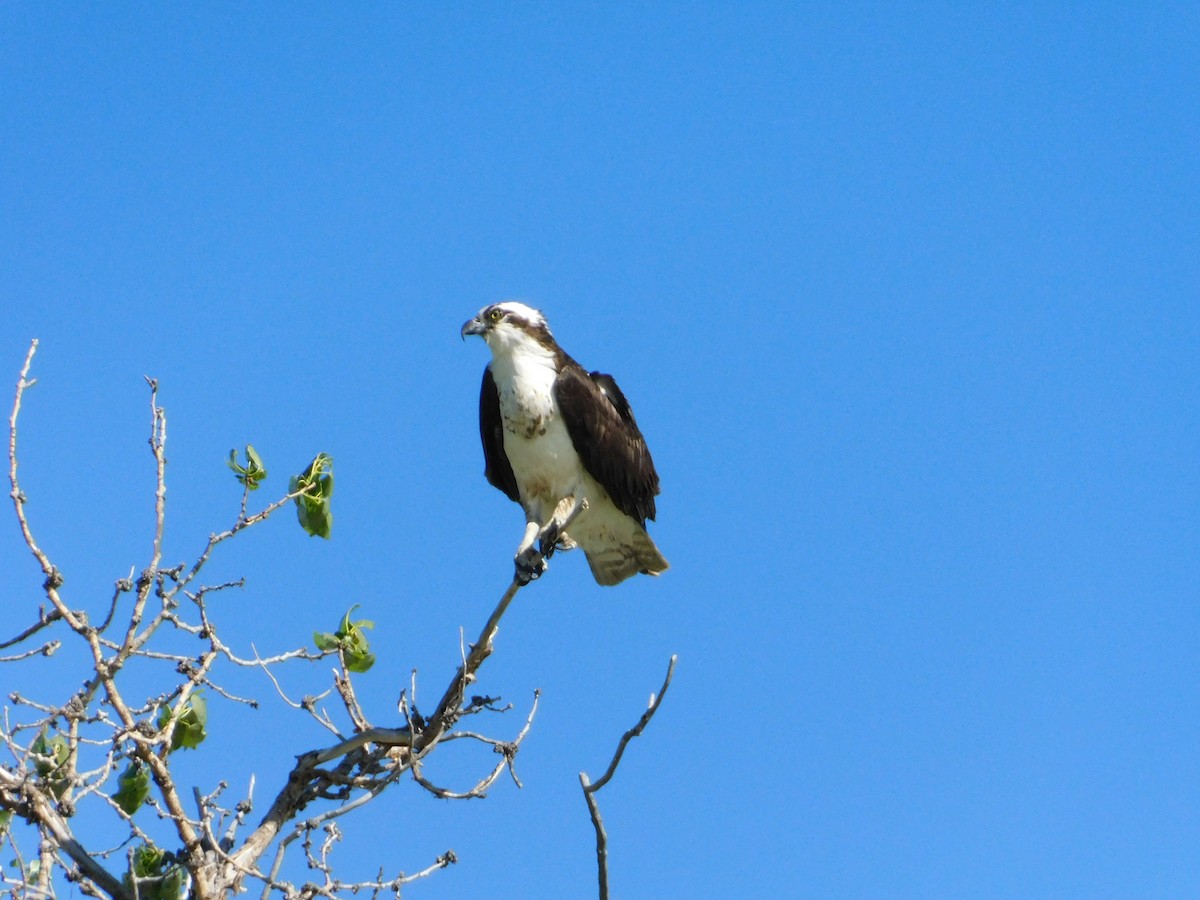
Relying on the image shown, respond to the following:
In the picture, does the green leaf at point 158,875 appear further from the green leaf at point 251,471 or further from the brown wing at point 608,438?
the brown wing at point 608,438

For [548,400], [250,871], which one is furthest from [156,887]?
[548,400]

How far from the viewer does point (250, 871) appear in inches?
169

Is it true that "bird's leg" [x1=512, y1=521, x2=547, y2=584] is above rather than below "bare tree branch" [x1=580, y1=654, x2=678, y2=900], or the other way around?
above

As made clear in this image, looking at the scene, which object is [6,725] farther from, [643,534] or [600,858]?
[643,534]

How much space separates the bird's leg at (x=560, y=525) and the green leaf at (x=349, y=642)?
1682 mm

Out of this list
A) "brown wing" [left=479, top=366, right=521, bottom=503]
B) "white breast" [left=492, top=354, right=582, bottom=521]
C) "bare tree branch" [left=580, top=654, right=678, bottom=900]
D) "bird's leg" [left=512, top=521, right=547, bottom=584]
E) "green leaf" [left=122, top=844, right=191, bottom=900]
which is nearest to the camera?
"bare tree branch" [left=580, top=654, right=678, bottom=900]

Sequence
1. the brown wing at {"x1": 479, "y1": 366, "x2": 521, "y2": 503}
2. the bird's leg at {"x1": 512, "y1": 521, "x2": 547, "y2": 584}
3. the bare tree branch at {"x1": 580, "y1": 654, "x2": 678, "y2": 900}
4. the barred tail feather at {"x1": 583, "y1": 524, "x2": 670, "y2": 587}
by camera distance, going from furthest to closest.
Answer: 1. the barred tail feather at {"x1": 583, "y1": 524, "x2": 670, "y2": 587}
2. the brown wing at {"x1": 479, "y1": 366, "x2": 521, "y2": 503}
3. the bird's leg at {"x1": 512, "y1": 521, "x2": 547, "y2": 584}
4. the bare tree branch at {"x1": 580, "y1": 654, "x2": 678, "y2": 900}

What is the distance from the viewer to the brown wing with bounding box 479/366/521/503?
7754mm

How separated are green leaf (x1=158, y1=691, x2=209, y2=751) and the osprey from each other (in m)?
2.64

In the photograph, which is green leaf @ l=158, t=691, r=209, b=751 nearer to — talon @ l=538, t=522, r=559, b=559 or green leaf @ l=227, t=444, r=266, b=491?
green leaf @ l=227, t=444, r=266, b=491

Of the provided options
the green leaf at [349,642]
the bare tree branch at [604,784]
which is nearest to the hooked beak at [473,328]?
the green leaf at [349,642]

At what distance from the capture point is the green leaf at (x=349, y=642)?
16.4ft

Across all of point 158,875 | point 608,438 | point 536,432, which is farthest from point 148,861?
point 608,438

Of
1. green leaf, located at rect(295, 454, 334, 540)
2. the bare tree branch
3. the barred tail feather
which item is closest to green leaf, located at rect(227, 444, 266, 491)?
green leaf, located at rect(295, 454, 334, 540)
